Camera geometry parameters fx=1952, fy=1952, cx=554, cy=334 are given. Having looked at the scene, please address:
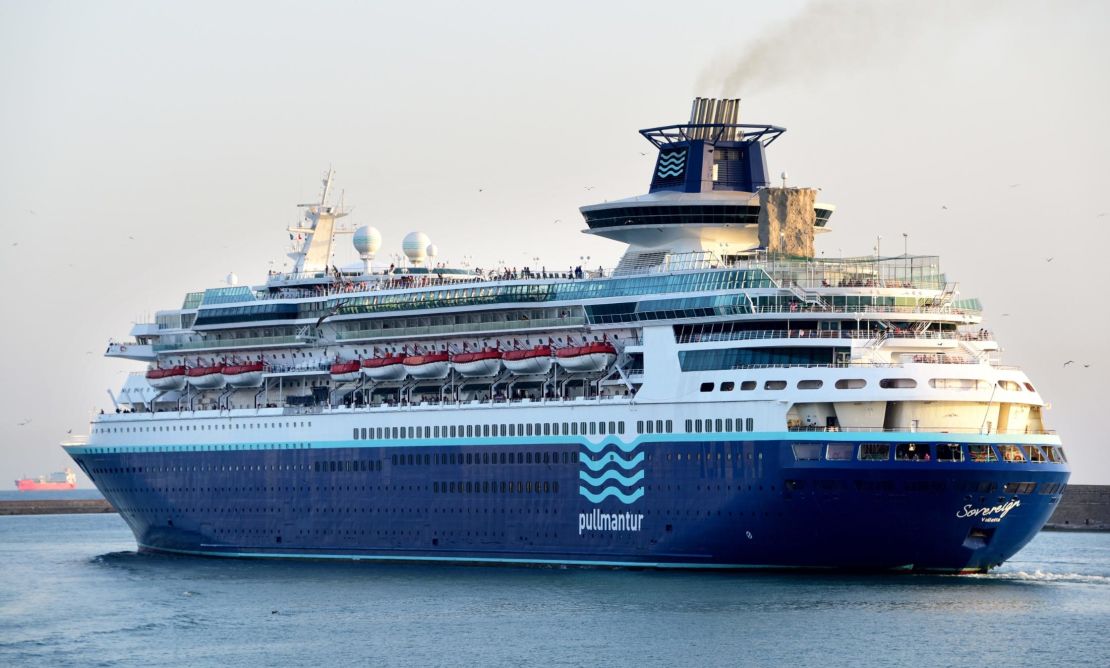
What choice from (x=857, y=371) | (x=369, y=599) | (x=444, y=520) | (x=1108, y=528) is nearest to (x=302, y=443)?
(x=444, y=520)

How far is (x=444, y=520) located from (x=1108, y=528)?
155 feet

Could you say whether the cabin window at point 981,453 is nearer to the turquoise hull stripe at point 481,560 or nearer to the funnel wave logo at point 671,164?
the turquoise hull stripe at point 481,560

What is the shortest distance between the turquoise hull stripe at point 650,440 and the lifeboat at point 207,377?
2.80m

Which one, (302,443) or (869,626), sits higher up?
(302,443)

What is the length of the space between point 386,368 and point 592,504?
11186 mm

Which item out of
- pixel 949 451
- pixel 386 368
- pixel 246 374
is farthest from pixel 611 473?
pixel 246 374

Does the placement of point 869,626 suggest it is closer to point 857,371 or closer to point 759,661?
point 759,661

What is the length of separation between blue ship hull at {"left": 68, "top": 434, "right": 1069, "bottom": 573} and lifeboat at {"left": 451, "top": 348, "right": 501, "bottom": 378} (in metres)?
2.95

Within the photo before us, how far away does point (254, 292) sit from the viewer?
245 feet

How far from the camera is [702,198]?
6328cm

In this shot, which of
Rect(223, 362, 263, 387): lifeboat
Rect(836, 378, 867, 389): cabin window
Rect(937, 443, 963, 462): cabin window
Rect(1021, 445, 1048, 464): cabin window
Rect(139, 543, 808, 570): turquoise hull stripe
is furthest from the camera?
Rect(223, 362, 263, 387): lifeboat

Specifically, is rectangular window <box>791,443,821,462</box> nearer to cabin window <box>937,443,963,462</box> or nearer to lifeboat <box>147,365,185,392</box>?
cabin window <box>937,443,963,462</box>

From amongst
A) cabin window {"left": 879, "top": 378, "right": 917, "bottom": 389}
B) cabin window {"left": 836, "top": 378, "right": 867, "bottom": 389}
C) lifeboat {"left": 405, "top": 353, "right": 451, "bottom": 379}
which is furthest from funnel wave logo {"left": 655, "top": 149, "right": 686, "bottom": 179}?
cabin window {"left": 879, "top": 378, "right": 917, "bottom": 389}

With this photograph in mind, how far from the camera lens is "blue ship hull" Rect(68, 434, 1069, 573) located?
54.3m
